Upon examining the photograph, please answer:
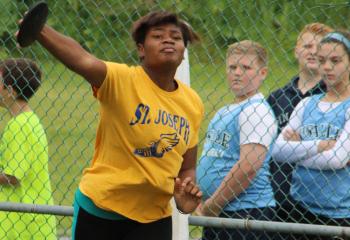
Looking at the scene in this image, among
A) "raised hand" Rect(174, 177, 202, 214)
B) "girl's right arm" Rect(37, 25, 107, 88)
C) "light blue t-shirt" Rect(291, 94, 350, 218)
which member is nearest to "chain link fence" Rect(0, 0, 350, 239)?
"light blue t-shirt" Rect(291, 94, 350, 218)

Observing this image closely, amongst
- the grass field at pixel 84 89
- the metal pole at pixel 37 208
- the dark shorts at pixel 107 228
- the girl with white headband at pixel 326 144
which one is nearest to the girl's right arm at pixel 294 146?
the girl with white headband at pixel 326 144

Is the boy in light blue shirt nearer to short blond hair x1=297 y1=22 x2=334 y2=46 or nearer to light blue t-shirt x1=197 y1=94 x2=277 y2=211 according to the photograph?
light blue t-shirt x1=197 y1=94 x2=277 y2=211

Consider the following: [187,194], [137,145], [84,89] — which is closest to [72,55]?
[137,145]

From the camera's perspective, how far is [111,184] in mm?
4844

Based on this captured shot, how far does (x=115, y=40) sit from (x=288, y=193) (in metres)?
1.26

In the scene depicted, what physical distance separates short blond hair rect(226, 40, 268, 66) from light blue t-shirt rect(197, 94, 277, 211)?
19cm

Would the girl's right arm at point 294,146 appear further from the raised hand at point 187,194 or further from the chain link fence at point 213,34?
the raised hand at point 187,194

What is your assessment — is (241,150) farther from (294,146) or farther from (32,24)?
(32,24)

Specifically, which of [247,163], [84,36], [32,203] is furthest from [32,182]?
[247,163]

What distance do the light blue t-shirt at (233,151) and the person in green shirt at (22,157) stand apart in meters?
0.93

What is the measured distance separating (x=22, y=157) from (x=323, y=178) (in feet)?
5.36

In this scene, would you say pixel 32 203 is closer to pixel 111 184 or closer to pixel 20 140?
pixel 20 140

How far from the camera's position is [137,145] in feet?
15.8

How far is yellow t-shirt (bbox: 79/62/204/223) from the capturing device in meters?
4.76
